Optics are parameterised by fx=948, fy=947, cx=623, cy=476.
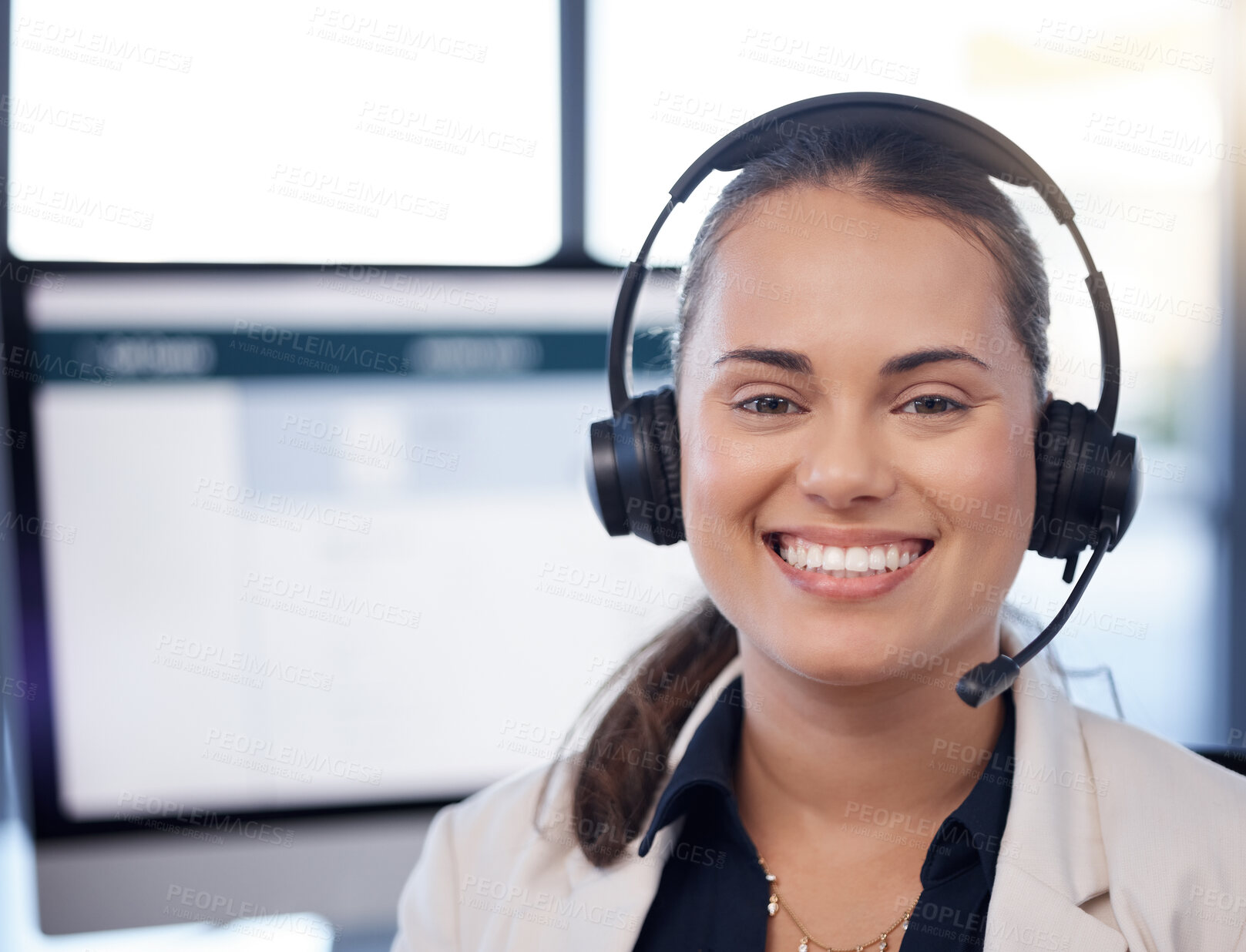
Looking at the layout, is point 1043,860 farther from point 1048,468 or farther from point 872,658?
point 1048,468

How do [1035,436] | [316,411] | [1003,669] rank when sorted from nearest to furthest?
1. [1003,669]
2. [1035,436]
3. [316,411]

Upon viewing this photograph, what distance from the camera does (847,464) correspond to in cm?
86

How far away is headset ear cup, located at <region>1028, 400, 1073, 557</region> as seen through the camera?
0.94 metres

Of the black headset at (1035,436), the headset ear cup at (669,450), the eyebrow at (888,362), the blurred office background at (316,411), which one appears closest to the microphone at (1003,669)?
the black headset at (1035,436)

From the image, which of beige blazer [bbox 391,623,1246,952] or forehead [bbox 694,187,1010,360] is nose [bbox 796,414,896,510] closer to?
forehead [bbox 694,187,1010,360]

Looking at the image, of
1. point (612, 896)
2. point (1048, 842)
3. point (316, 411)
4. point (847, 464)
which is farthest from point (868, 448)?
point (316, 411)

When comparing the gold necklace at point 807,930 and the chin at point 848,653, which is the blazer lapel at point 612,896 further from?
the chin at point 848,653

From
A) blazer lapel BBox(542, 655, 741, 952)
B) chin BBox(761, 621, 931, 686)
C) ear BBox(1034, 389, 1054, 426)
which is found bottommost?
blazer lapel BBox(542, 655, 741, 952)

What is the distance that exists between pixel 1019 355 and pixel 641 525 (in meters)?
0.43

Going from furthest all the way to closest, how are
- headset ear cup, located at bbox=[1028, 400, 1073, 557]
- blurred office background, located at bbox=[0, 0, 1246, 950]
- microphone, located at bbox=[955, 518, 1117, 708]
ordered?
1. blurred office background, located at bbox=[0, 0, 1246, 950]
2. headset ear cup, located at bbox=[1028, 400, 1073, 557]
3. microphone, located at bbox=[955, 518, 1117, 708]

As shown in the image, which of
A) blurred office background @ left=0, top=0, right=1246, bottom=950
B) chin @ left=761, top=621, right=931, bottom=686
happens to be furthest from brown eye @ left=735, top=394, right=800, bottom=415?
blurred office background @ left=0, top=0, right=1246, bottom=950

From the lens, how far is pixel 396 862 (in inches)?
60.0

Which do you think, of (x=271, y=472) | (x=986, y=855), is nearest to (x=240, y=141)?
(x=271, y=472)

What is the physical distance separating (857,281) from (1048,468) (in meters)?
0.27
